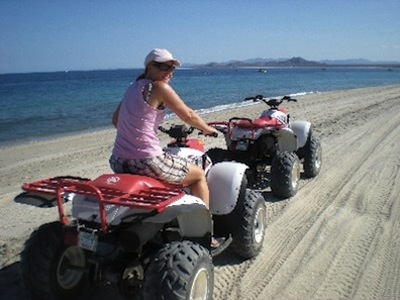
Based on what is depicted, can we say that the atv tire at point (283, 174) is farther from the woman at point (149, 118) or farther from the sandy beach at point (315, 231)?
the woman at point (149, 118)

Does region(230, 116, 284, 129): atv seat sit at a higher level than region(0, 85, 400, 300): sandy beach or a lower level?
higher

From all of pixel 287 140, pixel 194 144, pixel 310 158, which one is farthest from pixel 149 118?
pixel 310 158

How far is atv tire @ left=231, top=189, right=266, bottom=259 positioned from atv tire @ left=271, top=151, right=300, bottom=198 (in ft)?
6.25

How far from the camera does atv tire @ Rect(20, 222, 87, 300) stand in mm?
3281

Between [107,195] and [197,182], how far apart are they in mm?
1008

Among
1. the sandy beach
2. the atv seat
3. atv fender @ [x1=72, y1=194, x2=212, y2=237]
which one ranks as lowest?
the sandy beach

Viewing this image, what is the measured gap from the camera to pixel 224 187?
418 centimetres

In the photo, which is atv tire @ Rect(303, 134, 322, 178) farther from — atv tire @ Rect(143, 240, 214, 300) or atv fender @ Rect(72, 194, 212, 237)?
atv tire @ Rect(143, 240, 214, 300)

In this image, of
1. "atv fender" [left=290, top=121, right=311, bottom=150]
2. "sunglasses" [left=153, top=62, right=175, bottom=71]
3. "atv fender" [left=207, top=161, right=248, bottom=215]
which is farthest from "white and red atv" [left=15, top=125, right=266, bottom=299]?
"atv fender" [left=290, top=121, right=311, bottom=150]

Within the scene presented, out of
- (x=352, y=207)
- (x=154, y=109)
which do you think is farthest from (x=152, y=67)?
(x=352, y=207)

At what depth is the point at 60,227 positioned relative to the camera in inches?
135

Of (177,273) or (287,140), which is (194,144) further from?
(287,140)

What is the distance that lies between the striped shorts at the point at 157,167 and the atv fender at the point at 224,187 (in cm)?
67

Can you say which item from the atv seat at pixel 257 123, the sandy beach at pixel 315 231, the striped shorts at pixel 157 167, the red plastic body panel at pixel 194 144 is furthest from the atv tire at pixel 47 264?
the atv seat at pixel 257 123
